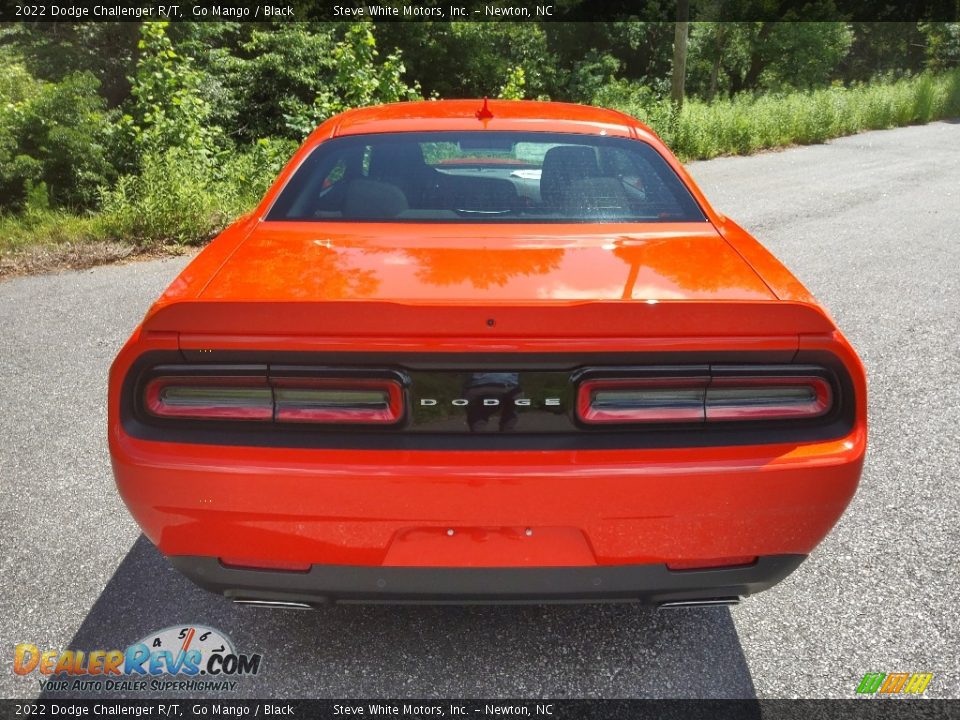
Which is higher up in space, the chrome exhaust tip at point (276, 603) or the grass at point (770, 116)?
the chrome exhaust tip at point (276, 603)

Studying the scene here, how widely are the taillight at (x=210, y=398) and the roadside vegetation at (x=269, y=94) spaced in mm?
5993

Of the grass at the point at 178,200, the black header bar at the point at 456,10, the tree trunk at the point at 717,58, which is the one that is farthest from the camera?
the tree trunk at the point at 717,58

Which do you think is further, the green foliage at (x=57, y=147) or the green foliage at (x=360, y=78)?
the green foliage at (x=360, y=78)

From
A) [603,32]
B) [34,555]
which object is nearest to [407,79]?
[603,32]

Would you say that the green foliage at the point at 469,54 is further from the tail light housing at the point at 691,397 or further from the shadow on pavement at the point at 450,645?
the tail light housing at the point at 691,397

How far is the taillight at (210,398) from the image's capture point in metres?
1.80

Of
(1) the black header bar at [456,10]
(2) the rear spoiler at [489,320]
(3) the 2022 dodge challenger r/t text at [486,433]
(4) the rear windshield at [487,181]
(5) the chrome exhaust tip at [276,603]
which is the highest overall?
(1) the black header bar at [456,10]

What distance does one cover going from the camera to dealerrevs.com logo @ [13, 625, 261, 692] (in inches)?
85.2

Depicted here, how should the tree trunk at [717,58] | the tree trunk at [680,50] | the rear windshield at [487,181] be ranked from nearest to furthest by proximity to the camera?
1. the rear windshield at [487,181]
2. the tree trunk at [680,50]
3. the tree trunk at [717,58]

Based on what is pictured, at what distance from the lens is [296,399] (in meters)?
1.80

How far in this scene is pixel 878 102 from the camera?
2127 cm

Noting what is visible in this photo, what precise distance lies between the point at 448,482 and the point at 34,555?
1.90m

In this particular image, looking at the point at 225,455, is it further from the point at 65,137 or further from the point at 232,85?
the point at 232,85

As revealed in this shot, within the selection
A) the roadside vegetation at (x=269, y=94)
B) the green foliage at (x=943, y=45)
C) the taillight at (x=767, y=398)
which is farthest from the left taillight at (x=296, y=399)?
the green foliage at (x=943, y=45)
